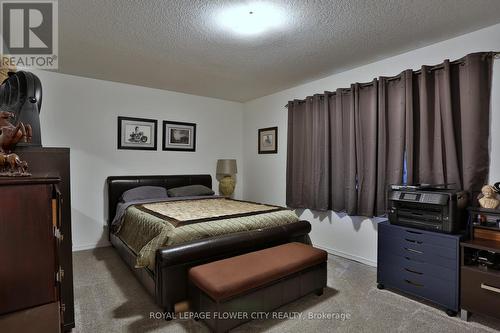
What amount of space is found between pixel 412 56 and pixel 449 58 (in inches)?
14.2

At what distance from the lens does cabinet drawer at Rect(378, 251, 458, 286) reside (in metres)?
2.16

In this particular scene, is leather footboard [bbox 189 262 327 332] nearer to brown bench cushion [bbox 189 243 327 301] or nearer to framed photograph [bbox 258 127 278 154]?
brown bench cushion [bbox 189 243 327 301]

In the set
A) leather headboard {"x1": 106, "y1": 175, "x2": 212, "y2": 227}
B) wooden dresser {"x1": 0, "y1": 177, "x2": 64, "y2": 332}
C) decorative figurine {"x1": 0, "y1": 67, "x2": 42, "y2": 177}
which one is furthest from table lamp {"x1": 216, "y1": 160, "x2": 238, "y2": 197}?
wooden dresser {"x1": 0, "y1": 177, "x2": 64, "y2": 332}

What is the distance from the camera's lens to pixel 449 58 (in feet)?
8.63

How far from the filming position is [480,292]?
201cm

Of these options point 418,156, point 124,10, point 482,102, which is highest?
point 124,10

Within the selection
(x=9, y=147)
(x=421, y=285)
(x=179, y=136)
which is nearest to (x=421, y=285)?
(x=421, y=285)

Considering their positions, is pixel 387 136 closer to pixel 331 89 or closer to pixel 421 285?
pixel 331 89

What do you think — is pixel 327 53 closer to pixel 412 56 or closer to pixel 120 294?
pixel 412 56

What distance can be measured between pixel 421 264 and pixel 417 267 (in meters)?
0.05

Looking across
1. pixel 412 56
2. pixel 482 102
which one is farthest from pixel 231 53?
pixel 482 102

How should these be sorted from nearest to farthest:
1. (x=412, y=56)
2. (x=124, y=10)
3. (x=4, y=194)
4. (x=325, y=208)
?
(x=4, y=194) → (x=124, y=10) → (x=412, y=56) → (x=325, y=208)

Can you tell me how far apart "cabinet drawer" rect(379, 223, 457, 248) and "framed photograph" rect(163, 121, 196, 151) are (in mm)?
3372

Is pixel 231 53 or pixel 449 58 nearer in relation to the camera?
pixel 449 58
